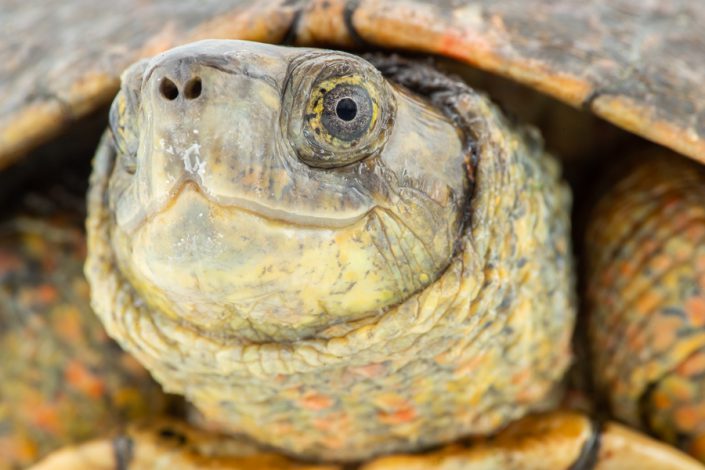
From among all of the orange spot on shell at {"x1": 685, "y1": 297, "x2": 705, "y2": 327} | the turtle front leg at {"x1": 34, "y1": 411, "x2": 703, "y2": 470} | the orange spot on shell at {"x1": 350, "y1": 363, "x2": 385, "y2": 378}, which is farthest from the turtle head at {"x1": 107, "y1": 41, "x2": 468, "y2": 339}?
the orange spot on shell at {"x1": 685, "y1": 297, "x2": 705, "y2": 327}

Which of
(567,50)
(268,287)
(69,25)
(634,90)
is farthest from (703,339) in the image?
(69,25)

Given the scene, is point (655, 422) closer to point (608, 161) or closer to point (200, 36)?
point (608, 161)

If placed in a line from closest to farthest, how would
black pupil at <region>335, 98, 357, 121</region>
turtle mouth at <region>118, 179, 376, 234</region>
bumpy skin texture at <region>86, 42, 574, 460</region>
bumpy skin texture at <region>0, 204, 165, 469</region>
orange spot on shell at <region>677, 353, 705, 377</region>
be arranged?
1. turtle mouth at <region>118, 179, 376, 234</region>
2. black pupil at <region>335, 98, 357, 121</region>
3. bumpy skin texture at <region>86, 42, 574, 460</region>
4. orange spot on shell at <region>677, 353, 705, 377</region>
5. bumpy skin texture at <region>0, 204, 165, 469</region>

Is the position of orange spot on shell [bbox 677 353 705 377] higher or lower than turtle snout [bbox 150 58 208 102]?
lower

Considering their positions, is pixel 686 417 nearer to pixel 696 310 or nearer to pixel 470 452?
pixel 696 310

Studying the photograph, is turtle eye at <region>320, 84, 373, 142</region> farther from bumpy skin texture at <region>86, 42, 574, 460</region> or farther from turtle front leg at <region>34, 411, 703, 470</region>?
turtle front leg at <region>34, 411, 703, 470</region>

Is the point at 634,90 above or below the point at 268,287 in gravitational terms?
above
